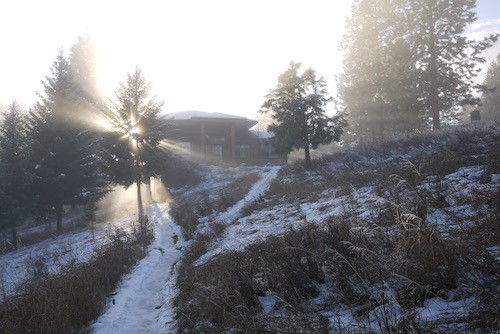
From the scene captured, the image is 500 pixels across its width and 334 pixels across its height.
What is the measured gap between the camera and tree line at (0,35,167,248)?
21.7 meters

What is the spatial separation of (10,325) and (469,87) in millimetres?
31644

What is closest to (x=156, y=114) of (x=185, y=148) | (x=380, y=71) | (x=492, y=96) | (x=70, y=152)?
(x=70, y=152)

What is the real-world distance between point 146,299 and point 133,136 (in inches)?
641

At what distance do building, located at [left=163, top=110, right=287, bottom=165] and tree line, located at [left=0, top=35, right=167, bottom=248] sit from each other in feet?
45.9

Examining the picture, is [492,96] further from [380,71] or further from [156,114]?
[156,114]

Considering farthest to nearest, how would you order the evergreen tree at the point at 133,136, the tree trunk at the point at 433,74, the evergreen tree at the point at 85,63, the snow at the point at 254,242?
the evergreen tree at the point at 85,63 → the tree trunk at the point at 433,74 → the evergreen tree at the point at 133,136 → the snow at the point at 254,242

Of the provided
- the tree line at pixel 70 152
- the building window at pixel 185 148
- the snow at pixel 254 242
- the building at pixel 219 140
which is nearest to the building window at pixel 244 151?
the building at pixel 219 140

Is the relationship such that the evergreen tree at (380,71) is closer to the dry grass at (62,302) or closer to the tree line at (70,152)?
the tree line at (70,152)

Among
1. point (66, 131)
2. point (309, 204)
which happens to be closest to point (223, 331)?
point (309, 204)

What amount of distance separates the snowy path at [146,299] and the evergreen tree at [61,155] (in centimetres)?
1282

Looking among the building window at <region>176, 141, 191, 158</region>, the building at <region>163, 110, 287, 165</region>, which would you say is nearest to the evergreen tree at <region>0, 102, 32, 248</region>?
the building at <region>163, 110, 287, 165</region>

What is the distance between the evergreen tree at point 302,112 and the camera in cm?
2136

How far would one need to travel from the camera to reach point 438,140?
61.3 ft

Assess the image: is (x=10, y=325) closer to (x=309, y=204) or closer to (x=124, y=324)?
(x=124, y=324)
